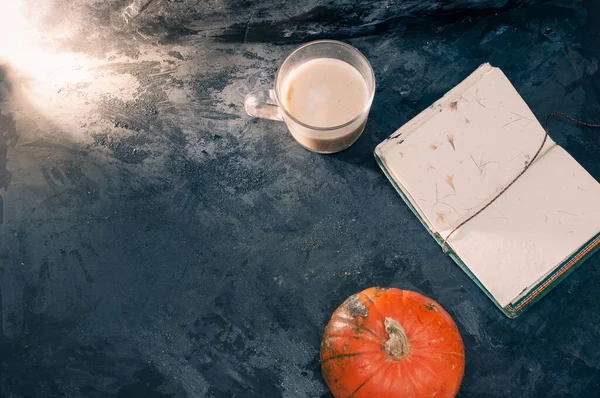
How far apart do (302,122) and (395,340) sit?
1.81ft

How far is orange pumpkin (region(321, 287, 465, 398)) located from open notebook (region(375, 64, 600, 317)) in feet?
0.68

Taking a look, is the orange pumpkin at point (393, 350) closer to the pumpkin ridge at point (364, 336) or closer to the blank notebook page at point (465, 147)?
the pumpkin ridge at point (364, 336)

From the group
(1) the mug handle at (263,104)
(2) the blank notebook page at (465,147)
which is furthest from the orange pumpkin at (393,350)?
(1) the mug handle at (263,104)

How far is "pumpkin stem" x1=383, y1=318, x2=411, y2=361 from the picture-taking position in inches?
45.6

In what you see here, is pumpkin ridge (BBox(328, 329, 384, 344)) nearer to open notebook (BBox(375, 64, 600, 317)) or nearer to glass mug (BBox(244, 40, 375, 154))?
open notebook (BBox(375, 64, 600, 317))

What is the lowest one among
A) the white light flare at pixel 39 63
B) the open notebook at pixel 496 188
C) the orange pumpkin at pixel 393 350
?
the orange pumpkin at pixel 393 350

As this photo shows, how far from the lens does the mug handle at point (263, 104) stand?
134 cm

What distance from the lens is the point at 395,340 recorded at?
116cm

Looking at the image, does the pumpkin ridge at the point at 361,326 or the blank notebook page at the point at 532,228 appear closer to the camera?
the pumpkin ridge at the point at 361,326

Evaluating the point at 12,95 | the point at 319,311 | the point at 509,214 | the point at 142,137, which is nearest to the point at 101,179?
the point at 142,137

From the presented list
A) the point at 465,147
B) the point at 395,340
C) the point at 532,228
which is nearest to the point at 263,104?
the point at 465,147

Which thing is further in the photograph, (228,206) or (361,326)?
(228,206)

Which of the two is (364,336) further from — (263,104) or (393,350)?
(263,104)

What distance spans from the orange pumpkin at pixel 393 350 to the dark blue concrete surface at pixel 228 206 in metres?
0.12
